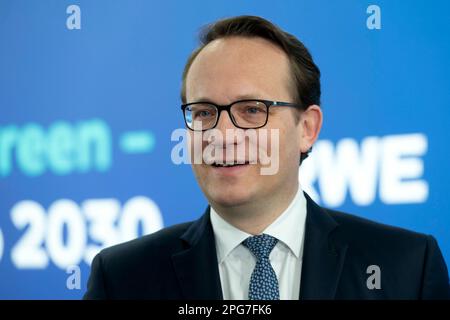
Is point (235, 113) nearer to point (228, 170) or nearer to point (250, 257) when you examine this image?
point (228, 170)

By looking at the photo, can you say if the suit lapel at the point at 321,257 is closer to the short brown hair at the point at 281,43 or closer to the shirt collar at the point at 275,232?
the shirt collar at the point at 275,232

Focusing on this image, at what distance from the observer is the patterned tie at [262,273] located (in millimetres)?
1349

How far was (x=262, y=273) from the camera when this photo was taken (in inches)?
53.7

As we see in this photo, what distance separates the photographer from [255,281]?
1.36 metres

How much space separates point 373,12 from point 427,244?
0.83 metres

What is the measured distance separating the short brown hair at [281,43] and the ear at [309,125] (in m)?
0.02

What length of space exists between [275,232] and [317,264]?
12cm

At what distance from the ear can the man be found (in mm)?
59

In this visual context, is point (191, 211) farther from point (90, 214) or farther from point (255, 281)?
point (255, 281)

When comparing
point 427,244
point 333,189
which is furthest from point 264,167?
point 333,189

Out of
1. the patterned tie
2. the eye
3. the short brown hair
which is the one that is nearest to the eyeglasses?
the eye

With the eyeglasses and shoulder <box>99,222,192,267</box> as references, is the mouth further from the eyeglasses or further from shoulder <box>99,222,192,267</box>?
shoulder <box>99,222,192,267</box>

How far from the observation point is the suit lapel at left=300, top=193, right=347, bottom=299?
1.35 metres

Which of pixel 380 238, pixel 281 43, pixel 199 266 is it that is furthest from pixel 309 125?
pixel 199 266
